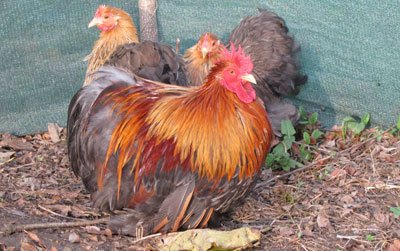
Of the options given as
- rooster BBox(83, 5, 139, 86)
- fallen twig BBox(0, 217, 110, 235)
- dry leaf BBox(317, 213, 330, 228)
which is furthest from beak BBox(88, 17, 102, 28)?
dry leaf BBox(317, 213, 330, 228)

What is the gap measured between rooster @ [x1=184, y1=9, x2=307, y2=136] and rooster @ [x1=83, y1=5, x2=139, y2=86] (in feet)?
2.33

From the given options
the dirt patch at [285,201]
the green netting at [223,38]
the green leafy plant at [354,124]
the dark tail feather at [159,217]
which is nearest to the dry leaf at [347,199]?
the dirt patch at [285,201]

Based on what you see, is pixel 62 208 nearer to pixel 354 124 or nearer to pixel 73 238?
pixel 73 238

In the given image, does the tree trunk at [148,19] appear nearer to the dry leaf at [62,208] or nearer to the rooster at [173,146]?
the rooster at [173,146]

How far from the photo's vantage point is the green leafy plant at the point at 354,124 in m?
4.70

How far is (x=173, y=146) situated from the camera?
131 inches

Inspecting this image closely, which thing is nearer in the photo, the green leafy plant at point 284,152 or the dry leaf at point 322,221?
the dry leaf at point 322,221

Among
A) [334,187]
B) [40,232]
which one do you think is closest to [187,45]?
[334,187]

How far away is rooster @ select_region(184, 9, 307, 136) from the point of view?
4816 millimetres

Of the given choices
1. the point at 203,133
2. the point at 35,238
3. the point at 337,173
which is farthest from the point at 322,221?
the point at 35,238

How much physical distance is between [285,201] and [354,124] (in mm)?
1255

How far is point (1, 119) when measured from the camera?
5.01m

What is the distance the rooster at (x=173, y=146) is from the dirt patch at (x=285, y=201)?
0.32m

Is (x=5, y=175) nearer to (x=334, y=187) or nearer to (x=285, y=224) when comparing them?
(x=285, y=224)
